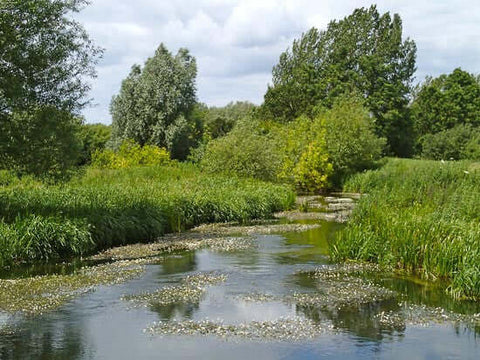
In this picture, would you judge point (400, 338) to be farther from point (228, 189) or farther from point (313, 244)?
point (228, 189)

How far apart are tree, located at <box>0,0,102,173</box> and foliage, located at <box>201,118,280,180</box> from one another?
716 inches

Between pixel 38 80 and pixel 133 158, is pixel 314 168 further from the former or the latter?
pixel 38 80

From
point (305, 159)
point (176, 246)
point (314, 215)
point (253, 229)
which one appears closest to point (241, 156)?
point (314, 215)

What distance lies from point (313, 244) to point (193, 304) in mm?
9134

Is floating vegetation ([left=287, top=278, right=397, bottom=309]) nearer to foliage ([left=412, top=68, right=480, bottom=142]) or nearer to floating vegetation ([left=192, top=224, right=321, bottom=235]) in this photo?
floating vegetation ([left=192, top=224, right=321, bottom=235])

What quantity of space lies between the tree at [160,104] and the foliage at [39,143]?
3091 centimetres

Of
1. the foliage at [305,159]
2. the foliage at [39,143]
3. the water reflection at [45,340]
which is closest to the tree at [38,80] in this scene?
the foliage at [39,143]

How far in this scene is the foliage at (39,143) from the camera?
18.8 meters

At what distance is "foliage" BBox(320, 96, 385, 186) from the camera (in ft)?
156

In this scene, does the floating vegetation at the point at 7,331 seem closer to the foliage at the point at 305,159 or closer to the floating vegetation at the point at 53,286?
the floating vegetation at the point at 53,286

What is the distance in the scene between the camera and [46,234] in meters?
18.3

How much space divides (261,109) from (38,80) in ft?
175

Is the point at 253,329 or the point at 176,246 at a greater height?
the point at 176,246

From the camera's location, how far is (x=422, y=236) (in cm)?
1627
